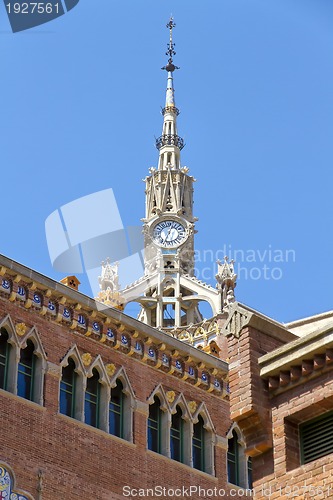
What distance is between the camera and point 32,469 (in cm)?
3466

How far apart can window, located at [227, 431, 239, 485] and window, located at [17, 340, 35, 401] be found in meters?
7.82

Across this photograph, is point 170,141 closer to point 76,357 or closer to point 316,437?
point 76,357

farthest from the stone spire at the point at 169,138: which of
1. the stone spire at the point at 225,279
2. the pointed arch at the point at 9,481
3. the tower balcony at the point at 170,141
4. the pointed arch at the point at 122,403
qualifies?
the pointed arch at the point at 9,481

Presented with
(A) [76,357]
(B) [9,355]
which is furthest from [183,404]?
(B) [9,355]

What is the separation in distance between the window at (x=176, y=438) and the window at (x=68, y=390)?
3.81 m

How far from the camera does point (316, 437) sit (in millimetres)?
25328

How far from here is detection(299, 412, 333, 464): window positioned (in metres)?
24.9

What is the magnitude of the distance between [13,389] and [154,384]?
551 centimetres

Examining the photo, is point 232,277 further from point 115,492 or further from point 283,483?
point 283,483

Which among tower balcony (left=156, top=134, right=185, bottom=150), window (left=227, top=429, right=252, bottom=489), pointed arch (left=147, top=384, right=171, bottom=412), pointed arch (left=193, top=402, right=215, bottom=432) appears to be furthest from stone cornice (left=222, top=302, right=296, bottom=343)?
tower balcony (left=156, top=134, right=185, bottom=150)

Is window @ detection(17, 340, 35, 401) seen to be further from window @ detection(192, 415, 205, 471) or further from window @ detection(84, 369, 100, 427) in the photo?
window @ detection(192, 415, 205, 471)

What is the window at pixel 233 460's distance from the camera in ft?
133

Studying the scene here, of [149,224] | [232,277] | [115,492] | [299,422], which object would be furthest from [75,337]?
[149,224]

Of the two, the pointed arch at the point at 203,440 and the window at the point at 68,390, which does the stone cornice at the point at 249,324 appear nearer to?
the window at the point at 68,390
